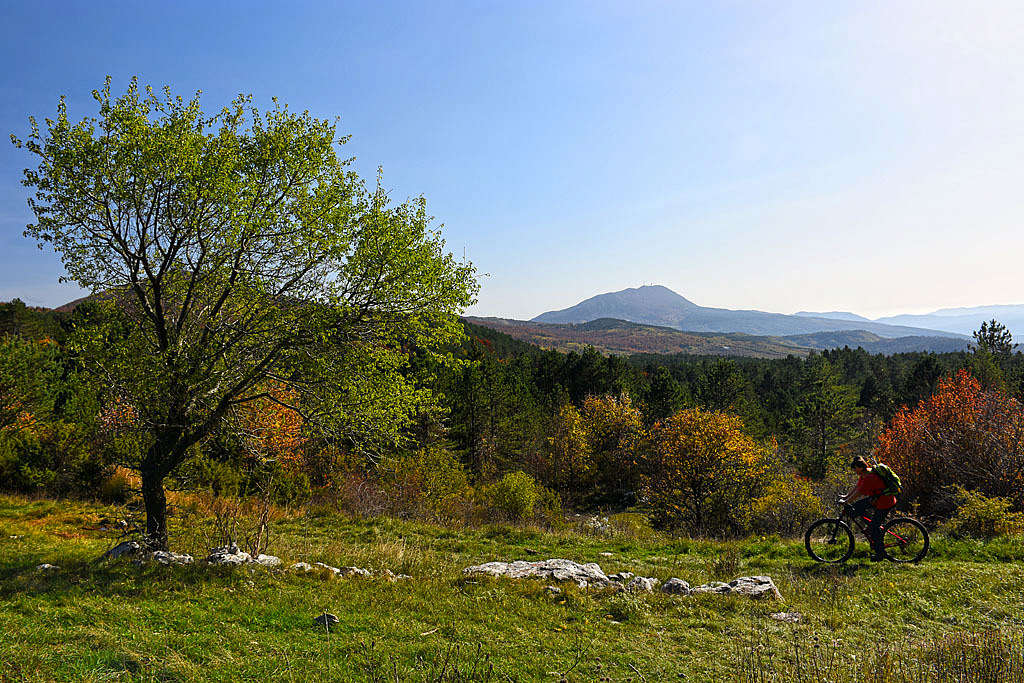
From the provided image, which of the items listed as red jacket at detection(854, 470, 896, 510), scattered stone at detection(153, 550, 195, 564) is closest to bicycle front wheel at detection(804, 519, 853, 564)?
red jacket at detection(854, 470, 896, 510)

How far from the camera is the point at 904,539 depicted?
10.9 meters

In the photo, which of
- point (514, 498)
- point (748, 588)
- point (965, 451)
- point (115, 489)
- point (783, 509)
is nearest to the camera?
point (748, 588)

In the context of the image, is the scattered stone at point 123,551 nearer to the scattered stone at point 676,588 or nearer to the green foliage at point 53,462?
the scattered stone at point 676,588

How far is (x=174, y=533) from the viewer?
543 inches

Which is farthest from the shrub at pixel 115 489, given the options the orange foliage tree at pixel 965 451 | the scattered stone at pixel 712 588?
the orange foliage tree at pixel 965 451

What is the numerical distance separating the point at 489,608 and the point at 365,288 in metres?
7.43

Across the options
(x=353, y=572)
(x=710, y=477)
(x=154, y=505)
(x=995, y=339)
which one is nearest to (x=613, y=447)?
(x=710, y=477)

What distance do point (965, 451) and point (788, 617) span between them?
17.4 meters

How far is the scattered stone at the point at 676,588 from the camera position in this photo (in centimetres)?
962

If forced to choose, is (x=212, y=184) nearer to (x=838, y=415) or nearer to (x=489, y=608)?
(x=489, y=608)

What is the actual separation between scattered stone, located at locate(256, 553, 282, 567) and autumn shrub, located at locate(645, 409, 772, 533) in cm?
2197

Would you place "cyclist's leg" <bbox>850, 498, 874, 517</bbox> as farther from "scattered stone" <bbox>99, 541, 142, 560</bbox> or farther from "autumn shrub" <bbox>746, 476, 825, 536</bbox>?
"scattered stone" <bbox>99, 541, 142, 560</bbox>

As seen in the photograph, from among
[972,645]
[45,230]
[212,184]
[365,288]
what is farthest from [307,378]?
[972,645]

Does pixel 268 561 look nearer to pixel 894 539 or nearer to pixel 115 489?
pixel 894 539
